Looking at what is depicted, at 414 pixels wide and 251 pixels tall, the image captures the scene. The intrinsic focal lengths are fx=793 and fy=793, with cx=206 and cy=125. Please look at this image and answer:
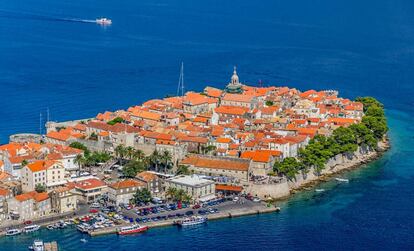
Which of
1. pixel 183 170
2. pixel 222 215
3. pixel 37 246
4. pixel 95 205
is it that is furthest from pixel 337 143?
pixel 37 246

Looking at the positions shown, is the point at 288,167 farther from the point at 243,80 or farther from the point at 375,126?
the point at 243,80

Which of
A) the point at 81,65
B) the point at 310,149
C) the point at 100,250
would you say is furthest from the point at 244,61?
the point at 100,250

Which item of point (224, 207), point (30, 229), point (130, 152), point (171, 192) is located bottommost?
point (30, 229)

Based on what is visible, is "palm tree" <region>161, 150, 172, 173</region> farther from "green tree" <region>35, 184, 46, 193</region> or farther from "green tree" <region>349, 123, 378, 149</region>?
"green tree" <region>349, 123, 378, 149</region>

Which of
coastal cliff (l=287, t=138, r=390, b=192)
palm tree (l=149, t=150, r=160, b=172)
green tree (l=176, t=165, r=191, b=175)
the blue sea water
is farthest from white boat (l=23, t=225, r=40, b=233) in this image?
coastal cliff (l=287, t=138, r=390, b=192)

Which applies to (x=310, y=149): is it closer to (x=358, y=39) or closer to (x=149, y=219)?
(x=149, y=219)

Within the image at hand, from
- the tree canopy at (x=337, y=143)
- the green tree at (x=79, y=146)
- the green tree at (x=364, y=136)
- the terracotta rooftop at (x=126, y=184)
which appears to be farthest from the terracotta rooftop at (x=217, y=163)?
the green tree at (x=364, y=136)
